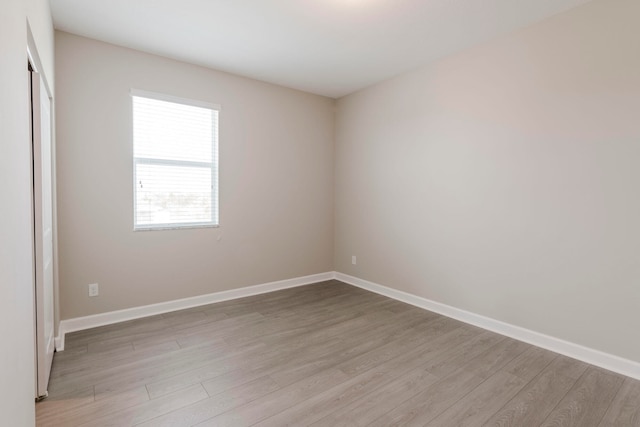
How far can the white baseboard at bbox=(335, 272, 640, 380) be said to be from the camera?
7.84ft

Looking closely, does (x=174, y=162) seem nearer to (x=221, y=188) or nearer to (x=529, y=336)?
(x=221, y=188)

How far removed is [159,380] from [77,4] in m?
2.94

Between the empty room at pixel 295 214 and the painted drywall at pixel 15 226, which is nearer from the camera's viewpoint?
the painted drywall at pixel 15 226

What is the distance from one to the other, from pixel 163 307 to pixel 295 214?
2015mm

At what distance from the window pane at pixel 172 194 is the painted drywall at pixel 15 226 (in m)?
1.97

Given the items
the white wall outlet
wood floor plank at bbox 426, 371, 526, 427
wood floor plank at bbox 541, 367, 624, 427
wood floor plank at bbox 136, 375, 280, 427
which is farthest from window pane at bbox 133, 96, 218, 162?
wood floor plank at bbox 541, 367, 624, 427

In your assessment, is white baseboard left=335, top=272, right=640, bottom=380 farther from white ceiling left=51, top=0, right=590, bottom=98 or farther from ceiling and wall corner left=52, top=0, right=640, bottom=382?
white ceiling left=51, top=0, right=590, bottom=98

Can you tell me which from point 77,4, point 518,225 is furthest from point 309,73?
point 518,225

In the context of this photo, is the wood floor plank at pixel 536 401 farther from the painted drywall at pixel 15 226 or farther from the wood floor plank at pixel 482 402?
the painted drywall at pixel 15 226

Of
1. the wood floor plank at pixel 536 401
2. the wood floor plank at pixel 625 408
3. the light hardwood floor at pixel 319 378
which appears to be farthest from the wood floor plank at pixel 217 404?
the wood floor plank at pixel 625 408

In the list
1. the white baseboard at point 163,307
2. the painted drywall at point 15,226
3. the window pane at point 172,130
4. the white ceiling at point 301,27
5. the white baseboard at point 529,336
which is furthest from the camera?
the window pane at point 172,130

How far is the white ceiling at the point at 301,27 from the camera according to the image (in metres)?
2.53

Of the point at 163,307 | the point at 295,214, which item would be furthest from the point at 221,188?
the point at 163,307

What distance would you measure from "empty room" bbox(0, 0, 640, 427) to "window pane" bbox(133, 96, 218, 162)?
0.02 metres
